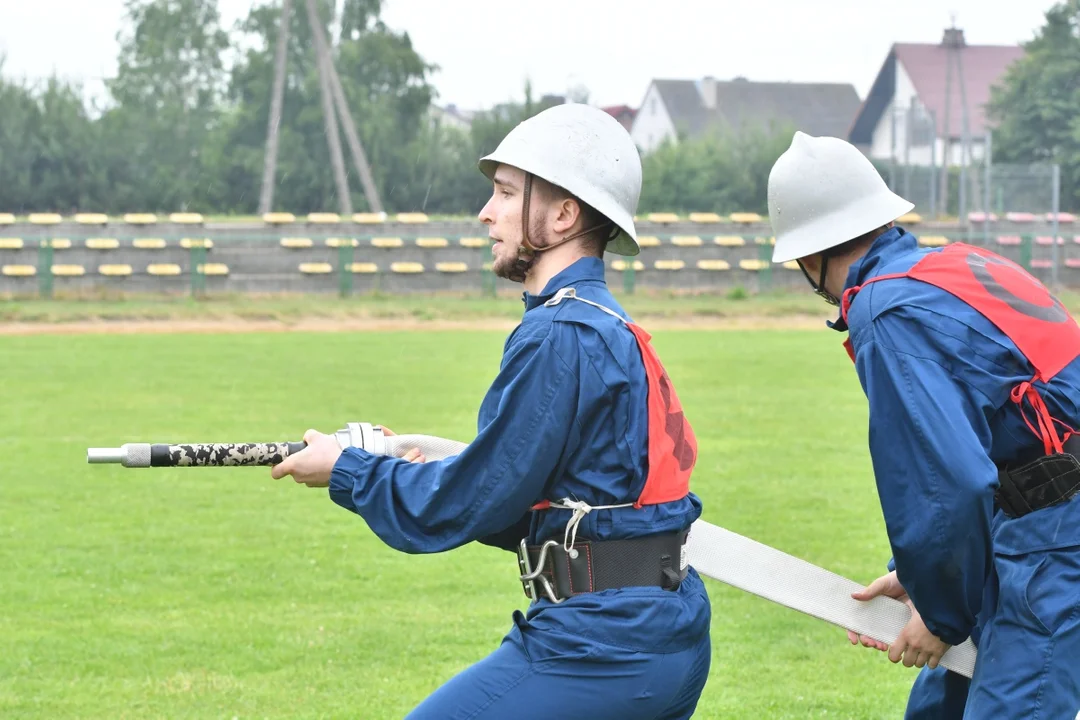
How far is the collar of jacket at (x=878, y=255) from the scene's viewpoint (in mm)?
3711

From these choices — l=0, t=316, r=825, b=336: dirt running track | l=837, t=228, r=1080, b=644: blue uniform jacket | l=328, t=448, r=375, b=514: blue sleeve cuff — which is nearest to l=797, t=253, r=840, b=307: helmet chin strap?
l=837, t=228, r=1080, b=644: blue uniform jacket

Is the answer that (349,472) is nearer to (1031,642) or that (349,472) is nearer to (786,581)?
(786,581)

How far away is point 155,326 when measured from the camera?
28.7 meters

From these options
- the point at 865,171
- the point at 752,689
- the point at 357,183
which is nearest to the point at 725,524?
the point at 752,689

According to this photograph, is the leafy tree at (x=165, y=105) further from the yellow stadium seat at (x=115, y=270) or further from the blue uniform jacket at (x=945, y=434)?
the blue uniform jacket at (x=945, y=434)

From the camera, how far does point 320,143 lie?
48.9m

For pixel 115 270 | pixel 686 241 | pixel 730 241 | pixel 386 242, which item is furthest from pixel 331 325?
pixel 730 241

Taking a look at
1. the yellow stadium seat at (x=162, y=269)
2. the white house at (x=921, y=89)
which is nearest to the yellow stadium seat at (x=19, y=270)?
the yellow stadium seat at (x=162, y=269)

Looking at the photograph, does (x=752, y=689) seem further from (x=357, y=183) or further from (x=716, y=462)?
(x=357, y=183)

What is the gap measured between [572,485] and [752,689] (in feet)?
11.9

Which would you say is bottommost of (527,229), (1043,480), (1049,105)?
(1043,480)

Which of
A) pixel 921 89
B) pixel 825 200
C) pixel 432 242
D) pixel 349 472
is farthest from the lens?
pixel 921 89

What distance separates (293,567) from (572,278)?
5.95 meters

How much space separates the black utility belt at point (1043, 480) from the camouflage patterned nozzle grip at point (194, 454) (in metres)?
1.73
